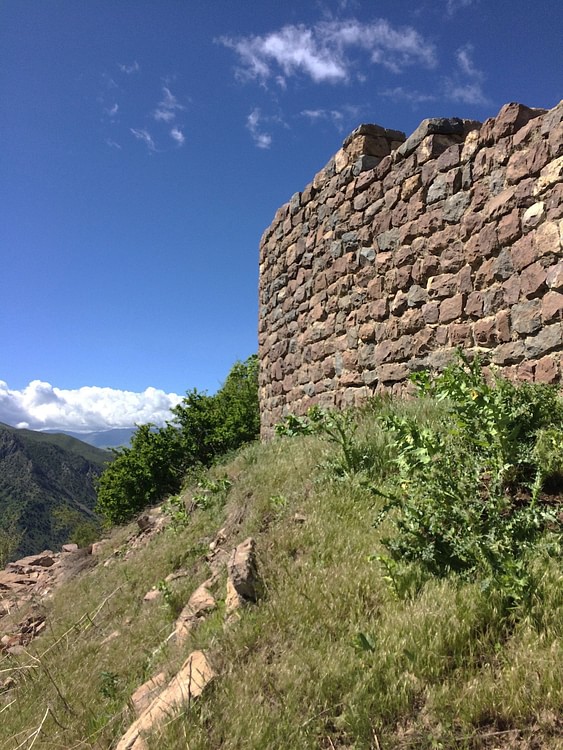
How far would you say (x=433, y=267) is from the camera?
5.63 meters

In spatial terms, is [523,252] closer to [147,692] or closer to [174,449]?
[147,692]

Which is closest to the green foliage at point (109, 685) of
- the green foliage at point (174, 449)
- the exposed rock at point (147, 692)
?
the exposed rock at point (147, 692)

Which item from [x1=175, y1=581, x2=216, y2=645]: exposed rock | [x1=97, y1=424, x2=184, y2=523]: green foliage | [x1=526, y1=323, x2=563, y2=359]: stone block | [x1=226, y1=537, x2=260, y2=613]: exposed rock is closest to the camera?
[x1=226, y1=537, x2=260, y2=613]: exposed rock

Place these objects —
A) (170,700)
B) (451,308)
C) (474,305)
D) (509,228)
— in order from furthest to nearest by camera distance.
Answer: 1. (451,308)
2. (474,305)
3. (509,228)
4. (170,700)

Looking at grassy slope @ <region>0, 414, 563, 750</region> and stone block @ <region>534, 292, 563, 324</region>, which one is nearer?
grassy slope @ <region>0, 414, 563, 750</region>

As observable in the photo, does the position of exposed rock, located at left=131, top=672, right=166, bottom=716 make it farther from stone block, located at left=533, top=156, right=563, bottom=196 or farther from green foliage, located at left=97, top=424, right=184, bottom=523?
green foliage, located at left=97, top=424, right=184, bottom=523

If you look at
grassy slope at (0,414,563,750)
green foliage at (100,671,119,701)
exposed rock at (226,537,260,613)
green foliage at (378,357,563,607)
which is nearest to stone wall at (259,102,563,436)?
green foliage at (378,357,563,607)

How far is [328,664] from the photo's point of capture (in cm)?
253

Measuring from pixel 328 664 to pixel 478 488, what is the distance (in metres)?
1.35

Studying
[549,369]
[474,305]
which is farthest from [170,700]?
[474,305]

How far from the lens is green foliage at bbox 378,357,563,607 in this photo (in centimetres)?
284

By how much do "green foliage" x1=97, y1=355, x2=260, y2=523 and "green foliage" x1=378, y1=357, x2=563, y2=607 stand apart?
7267 mm

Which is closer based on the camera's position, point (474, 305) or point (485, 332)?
point (485, 332)

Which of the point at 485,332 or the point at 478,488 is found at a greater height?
the point at 485,332
